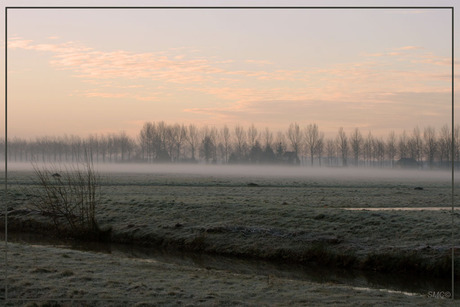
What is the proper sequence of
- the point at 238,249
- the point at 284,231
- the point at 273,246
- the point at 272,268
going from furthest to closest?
the point at 284,231 → the point at 238,249 → the point at 273,246 → the point at 272,268

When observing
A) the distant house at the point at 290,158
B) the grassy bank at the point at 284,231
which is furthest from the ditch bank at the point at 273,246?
the distant house at the point at 290,158

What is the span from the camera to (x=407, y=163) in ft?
153

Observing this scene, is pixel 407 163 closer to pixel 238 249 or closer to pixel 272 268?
pixel 238 249

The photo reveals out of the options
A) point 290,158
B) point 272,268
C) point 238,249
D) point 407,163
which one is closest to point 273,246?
point 238,249

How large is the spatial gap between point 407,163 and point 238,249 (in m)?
29.9

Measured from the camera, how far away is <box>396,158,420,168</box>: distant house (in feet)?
143

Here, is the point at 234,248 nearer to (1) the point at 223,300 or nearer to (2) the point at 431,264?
(2) the point at 431,264

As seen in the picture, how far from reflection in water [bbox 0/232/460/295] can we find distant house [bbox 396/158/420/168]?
2705cm

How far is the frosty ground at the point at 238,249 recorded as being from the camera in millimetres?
13141

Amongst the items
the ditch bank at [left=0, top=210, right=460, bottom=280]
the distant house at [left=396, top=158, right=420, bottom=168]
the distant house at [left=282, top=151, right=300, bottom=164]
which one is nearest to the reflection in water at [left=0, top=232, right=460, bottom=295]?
the ditch bank at [left=0, top=210, right=460, bottom=280]

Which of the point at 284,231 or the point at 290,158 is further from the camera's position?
the point at 290,158

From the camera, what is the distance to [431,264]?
60.3 ft

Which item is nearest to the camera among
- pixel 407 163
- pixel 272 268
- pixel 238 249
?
pixel 272 268

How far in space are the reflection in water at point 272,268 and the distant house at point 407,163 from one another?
88.8 feet
